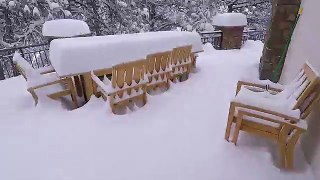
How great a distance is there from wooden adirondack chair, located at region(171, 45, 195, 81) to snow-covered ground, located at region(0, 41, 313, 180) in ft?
1.93

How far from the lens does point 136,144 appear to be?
2.89 metres

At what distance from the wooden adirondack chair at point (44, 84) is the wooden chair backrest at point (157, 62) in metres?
1.35

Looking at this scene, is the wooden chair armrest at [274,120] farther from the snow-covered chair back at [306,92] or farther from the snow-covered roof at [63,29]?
the snow-covered roof at [63,29]

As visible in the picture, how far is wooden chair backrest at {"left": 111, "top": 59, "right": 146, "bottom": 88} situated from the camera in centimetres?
338

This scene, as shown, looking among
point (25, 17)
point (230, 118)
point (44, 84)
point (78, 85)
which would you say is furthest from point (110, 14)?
point (230, 118)

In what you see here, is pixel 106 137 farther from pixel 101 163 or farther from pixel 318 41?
pixel 318 41

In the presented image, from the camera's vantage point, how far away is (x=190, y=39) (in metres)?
5.14

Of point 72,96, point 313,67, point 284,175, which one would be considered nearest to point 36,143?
point 72,96

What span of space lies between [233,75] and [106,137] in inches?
126

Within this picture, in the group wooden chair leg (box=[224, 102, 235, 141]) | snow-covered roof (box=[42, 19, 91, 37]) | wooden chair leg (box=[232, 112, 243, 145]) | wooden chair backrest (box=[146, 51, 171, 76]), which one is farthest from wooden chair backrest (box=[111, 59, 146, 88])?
snow-covered roof (box=[42, 19, 91, 37])

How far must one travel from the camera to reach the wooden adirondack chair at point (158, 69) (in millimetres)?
4090

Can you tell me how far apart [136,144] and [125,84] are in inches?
40.8

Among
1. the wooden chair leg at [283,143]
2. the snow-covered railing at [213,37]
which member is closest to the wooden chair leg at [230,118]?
the wooden chair leg at [283,143]

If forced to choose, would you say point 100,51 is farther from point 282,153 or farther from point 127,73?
point 282,153
